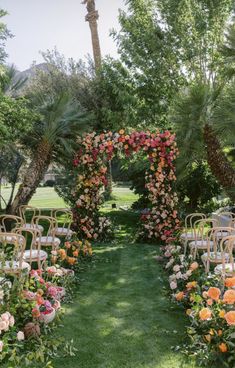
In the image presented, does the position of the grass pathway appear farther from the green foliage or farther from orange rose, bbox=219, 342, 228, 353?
the green foliage

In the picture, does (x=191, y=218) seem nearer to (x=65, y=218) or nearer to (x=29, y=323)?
(x=65, y=218)

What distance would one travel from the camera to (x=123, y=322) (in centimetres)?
461

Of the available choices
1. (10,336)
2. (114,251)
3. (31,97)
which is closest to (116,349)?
(10,336)

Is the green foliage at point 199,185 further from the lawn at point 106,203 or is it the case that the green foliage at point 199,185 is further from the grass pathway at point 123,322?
the grass pathway at point 123,322

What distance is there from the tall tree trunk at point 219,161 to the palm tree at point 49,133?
3.39 meters

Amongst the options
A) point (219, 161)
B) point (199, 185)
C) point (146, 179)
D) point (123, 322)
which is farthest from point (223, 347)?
point (199, 185)

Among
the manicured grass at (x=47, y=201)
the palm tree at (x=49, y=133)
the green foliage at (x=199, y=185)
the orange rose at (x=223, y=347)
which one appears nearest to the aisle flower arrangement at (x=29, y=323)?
the orange rose at (x=223, y=347)

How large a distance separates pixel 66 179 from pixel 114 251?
18.1ft

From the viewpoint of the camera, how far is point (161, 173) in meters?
9.94

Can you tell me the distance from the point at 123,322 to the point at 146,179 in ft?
18.8

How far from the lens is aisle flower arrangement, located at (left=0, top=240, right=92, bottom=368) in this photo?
11.5 ft

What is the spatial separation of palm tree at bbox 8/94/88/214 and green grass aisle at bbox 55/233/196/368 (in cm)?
399

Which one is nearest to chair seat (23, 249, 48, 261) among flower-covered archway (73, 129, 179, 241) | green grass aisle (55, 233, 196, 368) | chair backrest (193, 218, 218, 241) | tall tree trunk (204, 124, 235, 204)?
green grass aisle (55, 233, 196, 368)

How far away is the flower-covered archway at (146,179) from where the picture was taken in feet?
32.4
